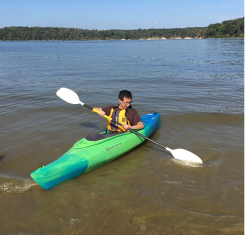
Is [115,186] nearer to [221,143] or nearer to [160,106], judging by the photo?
[221,143]

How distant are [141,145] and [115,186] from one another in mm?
1788

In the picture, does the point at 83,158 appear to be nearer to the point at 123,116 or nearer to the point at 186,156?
the point at 123,116

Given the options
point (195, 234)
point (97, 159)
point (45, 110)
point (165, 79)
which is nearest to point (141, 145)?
point (97, 159)

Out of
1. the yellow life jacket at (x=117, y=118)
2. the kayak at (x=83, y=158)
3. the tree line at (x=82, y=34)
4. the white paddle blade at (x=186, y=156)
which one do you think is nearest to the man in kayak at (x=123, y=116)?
the yellow life jacket at (x=117, y=118)

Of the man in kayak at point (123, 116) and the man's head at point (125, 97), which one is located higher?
the man's head at point (125, 97)

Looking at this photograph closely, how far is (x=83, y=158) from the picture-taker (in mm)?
4402

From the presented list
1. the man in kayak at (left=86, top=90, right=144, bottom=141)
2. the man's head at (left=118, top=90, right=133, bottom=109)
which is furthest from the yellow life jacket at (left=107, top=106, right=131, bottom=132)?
the man's head at (left=118, top=90, right=133, bottom=109)

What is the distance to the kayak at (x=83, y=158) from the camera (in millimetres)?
3951

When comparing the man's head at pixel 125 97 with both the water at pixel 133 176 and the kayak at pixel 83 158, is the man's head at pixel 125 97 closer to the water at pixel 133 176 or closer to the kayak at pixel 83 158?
the kayak at pixel 83 158

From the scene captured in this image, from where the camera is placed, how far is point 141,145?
5.82 m

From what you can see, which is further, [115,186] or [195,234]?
[115,186]

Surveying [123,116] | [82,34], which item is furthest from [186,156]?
[82,34]

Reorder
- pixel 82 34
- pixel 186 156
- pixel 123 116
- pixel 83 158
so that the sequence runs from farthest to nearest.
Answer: pixel 82 34
pixel 123 116
pixel 186 156
pixel 83 158

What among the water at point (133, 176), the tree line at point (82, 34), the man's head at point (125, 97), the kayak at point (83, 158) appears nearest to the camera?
the water at point (133, 176)
